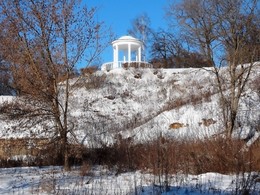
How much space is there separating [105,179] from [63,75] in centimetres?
311

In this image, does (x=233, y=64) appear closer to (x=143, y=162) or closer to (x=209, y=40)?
(x=209, y=40)

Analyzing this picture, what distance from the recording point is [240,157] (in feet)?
27.1

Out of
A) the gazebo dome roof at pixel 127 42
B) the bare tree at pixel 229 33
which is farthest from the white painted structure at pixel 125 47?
the bare tree at pixel 229 33

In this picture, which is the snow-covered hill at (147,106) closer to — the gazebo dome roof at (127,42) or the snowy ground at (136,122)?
the snowy ground at (136,122)

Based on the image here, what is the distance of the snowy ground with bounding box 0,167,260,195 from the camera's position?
6.64 meters

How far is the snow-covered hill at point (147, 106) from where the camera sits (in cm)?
1519

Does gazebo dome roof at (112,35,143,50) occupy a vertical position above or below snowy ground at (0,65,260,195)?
above

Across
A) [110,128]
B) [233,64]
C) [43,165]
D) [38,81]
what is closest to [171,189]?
[38,81]

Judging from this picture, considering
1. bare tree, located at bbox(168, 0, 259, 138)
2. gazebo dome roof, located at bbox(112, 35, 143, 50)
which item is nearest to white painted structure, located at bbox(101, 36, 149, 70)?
gazebo dome roof, located at bbox(112, 35, 143, 50)

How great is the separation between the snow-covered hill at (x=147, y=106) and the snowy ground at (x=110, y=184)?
2756 mm

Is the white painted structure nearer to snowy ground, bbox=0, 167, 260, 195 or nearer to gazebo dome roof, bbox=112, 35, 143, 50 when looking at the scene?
gazebo dome roof, bbox=112, 35, 143, 50

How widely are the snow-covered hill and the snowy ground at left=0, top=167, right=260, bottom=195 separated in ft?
9.04

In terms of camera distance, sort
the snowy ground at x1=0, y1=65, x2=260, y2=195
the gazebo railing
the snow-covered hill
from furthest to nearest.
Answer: the gazebo railing
the snow-covered hill
the snowy ground at x1=0, y1=65, x2=260, y2=195

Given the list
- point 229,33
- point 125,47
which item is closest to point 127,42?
point 125,47
